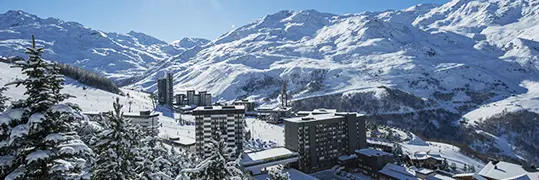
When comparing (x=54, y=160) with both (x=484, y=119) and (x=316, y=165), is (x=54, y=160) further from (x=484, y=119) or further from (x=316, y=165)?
(x=484, y=119)

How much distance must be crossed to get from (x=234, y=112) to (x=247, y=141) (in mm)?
26337

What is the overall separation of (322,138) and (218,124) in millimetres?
29038

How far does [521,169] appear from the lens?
6744 cm

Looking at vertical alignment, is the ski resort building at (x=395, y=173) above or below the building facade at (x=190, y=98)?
below

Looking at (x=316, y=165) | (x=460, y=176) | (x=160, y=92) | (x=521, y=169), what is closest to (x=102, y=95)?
(x=160, y=92)

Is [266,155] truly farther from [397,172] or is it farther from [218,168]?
[218,168]

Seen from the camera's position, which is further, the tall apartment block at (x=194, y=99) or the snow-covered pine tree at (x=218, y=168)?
the tall apartment block at (x=194, y=99)

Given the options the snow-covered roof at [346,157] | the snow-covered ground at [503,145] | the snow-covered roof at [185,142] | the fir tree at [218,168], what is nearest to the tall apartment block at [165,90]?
the snow-covered roof at [185,142]

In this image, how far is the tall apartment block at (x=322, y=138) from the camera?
82375mm

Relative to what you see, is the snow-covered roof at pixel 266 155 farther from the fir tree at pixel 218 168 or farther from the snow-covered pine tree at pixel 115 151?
the snow-covered pine tree at pixel 115 151

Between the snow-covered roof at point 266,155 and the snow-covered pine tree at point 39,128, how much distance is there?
61827 mm

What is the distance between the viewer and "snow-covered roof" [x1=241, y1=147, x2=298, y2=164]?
2904 inches

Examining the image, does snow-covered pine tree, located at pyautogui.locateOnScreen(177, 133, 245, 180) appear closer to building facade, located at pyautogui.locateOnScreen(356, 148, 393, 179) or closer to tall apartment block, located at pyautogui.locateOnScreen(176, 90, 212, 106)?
building facade, located at pyautogui.locateOnScreen(356, 148, 393, 179)

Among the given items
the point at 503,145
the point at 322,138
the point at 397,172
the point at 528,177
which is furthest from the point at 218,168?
the point at 503,145
